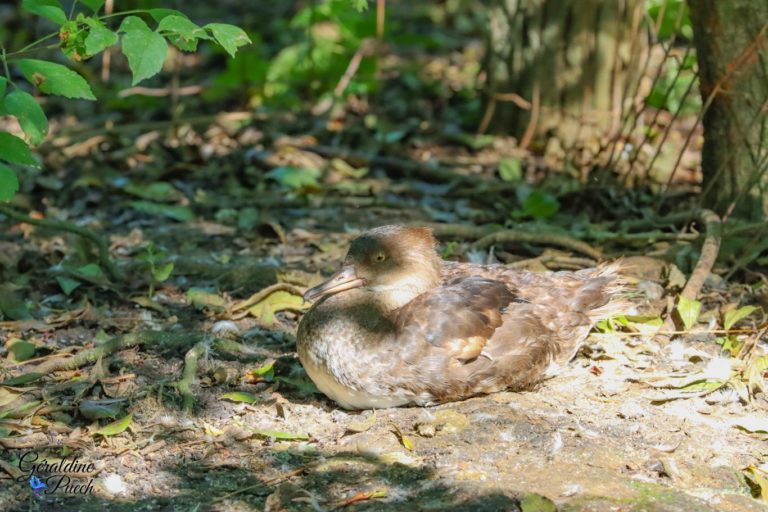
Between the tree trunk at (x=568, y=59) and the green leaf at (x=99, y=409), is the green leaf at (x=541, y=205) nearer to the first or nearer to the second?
the tree trunk at (x=568, y=59)

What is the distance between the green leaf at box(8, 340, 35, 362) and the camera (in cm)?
484

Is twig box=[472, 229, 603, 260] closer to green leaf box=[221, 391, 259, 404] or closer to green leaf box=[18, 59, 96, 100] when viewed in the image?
green leaf box=[221, 391, 259, 404]

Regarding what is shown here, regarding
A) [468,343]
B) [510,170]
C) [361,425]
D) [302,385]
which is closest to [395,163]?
[510,170]

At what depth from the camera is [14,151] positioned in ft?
12.0

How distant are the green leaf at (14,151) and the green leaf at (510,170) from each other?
4444 mm

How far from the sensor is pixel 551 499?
360cm

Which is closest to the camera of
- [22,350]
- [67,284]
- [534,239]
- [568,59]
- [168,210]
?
[22,350]

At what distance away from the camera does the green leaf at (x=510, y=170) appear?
756 centimetres

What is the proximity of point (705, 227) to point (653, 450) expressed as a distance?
2.28 meters

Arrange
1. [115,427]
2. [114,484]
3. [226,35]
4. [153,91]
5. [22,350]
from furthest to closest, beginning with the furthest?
[153,91] → [22,350] → [115,427] → [114,484] → [226,35]

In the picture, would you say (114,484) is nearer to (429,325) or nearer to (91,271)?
(429,325)

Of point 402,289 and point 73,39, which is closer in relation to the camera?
point 73,39

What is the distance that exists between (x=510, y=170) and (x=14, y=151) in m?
4.56

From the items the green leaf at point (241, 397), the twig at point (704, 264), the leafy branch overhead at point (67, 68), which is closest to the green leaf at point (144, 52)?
the leafy branch overhead at point (67, 68)
